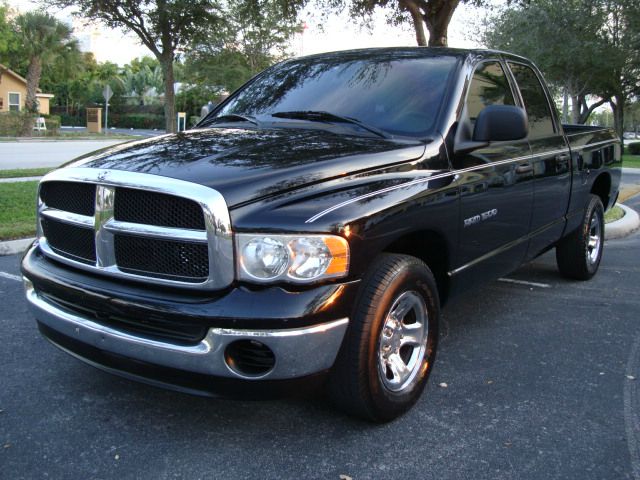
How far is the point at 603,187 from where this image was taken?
623 cm

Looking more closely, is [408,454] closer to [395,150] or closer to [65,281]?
[395,150]

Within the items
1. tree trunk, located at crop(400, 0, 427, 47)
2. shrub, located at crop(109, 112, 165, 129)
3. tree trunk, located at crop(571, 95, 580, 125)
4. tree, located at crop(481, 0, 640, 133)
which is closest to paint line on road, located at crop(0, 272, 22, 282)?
tree trunk, located at crop(400, 0, 427, 47)

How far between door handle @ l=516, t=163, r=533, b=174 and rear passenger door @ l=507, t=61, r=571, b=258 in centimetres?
5

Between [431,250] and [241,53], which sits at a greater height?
[241,53]

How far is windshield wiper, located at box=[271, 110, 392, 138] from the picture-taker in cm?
364

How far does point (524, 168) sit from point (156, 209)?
8.45 ft

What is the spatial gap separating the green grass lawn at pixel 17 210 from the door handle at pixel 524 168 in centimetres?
519

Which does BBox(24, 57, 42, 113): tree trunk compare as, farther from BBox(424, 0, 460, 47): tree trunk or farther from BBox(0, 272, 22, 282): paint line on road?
BBox(0, 272, 22, 282): paint line on road

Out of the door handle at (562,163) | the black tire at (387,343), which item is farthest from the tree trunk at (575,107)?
the black tire at (387,343)

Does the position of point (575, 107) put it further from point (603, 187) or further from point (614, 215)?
point (603, 187)

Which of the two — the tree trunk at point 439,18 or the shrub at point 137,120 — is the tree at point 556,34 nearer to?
the tree trunk at point 439,18

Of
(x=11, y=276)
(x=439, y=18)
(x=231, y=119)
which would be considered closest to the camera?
(x=231, y=119)

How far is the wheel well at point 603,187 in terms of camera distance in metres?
6.09

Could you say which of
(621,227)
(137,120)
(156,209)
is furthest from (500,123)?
(137,120)
